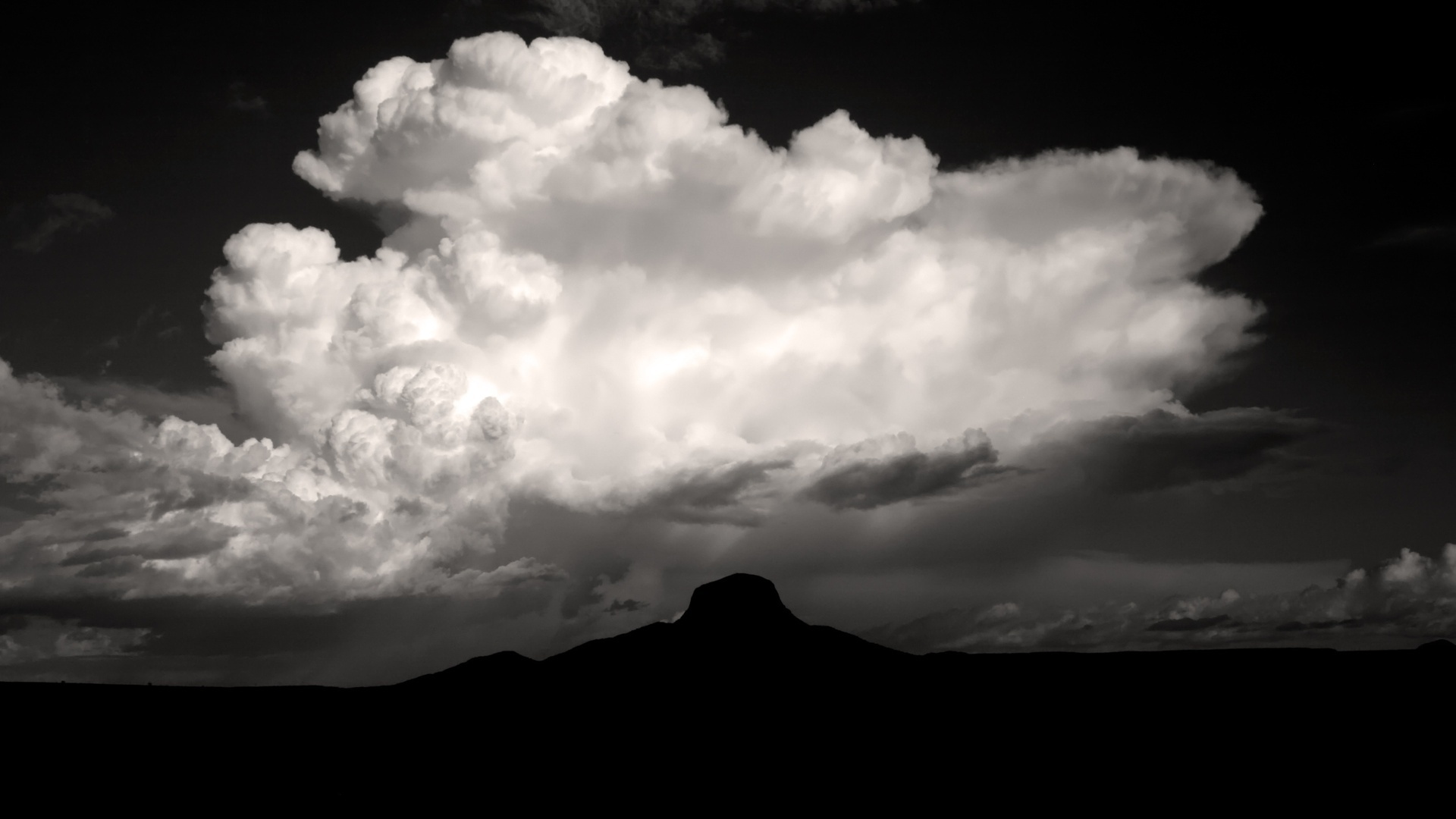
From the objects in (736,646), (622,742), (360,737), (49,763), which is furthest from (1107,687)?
(49,763)

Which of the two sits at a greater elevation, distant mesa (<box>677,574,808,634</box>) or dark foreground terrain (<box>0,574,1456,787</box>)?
distant mesa (<box>677,574,808,634</box>)

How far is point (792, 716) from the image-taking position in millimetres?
92250

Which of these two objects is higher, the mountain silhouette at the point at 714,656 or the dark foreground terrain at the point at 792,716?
the mountain silhouette at the point at 714,656

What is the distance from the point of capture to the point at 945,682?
311ft

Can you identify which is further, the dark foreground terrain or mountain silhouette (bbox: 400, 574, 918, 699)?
mountain silhouette (bbox: 400, 574, 918, 699)

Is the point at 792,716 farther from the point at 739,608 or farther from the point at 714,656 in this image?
the point at 739,608

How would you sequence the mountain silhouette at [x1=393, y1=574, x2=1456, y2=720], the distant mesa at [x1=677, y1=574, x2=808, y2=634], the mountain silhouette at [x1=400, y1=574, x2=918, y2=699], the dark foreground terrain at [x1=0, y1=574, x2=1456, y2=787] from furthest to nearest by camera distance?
the distant mesa at [x1=677, y1=574, x2=808, y2=634], the mountain silhouette at [x1=400, y1=574, x2=918, y2=699], the mountain silhouette at [x1=393, y1=574, x2=1456, y2=720], the dark foreground terrain at [x1=0, y1=574, x2=1456, y2=787]

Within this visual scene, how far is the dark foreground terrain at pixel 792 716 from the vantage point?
255 ft

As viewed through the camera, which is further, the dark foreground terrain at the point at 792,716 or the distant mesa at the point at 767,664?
the distant mesa at the point at 767,664

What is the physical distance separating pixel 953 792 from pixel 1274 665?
41.0 metres

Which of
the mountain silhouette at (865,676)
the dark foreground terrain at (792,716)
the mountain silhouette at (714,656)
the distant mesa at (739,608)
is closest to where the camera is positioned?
the dark foreground terrain at (792,716)

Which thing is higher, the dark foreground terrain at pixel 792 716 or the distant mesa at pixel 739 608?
the distant mesa at pixel 739 608

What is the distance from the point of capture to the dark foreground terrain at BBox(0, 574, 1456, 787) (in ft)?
255

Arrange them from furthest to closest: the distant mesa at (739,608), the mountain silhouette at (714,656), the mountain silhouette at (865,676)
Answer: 1. the distant mesa at (739,608)
2. the mountain silhouette at (714,656)
3. the mountain silhouette at (865,676)
